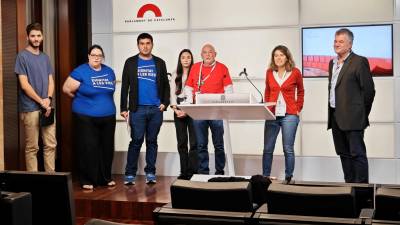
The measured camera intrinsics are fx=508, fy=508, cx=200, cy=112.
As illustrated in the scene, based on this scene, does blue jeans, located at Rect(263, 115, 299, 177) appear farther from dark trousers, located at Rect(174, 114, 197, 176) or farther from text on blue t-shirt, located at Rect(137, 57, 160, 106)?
text on blue t-shirt, located at Rect(137, 57, 160, 106)

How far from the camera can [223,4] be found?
19.0ft

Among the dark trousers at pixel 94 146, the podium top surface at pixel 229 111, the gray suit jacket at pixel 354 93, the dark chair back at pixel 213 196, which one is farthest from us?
the dark trousers at pixel 94 146

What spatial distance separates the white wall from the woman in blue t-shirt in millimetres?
1053

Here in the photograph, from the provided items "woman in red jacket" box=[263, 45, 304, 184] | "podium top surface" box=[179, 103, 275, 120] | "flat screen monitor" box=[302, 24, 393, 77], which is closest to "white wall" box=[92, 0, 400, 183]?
"flat screen monitor" box=[302, 24, 393, 77]

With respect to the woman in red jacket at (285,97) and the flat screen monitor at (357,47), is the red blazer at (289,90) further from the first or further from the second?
the flat screen monitor at (357,47)

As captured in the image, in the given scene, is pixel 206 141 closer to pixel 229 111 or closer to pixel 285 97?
pixel 285 97

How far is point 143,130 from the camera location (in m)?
5.08

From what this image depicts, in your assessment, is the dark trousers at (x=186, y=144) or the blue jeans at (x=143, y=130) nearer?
the blue jeans at (x=143, y=130)

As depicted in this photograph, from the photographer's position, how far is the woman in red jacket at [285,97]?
4852mm

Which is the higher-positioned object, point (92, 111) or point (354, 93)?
point (354, 93)

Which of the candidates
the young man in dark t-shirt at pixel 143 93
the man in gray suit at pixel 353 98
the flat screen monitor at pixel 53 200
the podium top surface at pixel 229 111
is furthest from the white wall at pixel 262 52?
the flat screen monitor at pixel 53 200

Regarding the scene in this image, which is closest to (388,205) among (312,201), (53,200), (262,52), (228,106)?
(312,201)

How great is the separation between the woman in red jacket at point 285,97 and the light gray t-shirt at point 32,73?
2180 millimetres

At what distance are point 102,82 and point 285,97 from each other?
177cm
